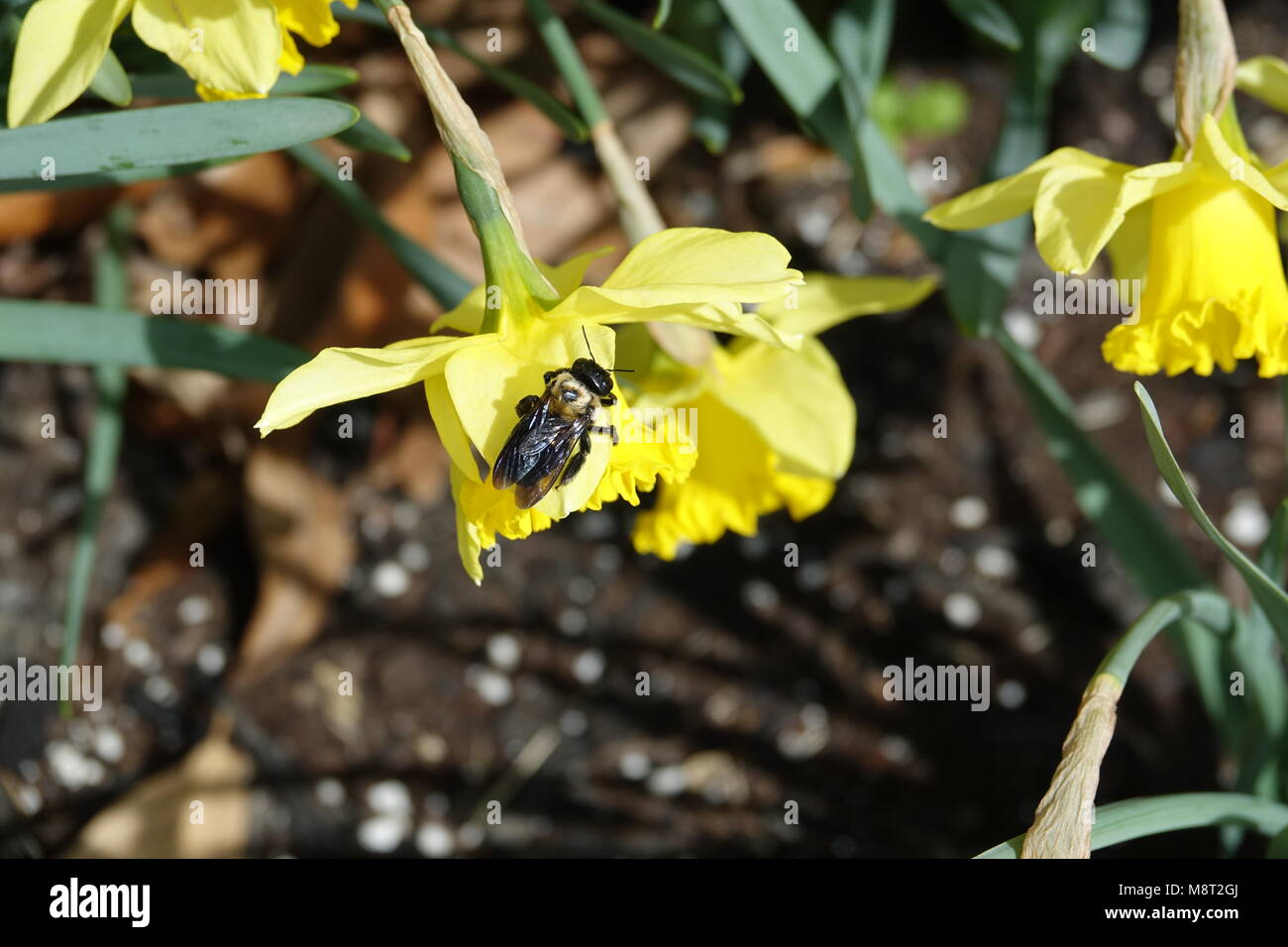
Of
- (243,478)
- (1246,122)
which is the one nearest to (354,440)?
(243,478)

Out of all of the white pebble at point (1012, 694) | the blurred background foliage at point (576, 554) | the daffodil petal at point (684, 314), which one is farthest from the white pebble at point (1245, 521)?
the daffodil petal at point (684, 314)

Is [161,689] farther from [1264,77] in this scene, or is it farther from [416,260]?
[1264,77]

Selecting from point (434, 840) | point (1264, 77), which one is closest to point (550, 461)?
point (1264, 77)

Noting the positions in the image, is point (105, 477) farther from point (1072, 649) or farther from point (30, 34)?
point (1072, 649)

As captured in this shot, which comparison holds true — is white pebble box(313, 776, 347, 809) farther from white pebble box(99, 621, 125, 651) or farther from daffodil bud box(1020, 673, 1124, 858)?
daffodil bud box(1020, 673, 1124, 858)

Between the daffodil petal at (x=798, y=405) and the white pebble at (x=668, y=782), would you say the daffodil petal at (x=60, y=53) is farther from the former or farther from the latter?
the white pebble at (x=668, y=782)

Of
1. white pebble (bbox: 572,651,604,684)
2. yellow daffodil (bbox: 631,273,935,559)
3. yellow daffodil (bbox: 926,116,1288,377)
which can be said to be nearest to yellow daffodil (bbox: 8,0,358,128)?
yellow daffodil (bbox: 631,273,935,559)

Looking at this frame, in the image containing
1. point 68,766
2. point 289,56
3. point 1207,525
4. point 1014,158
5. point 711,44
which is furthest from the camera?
point 68,766
